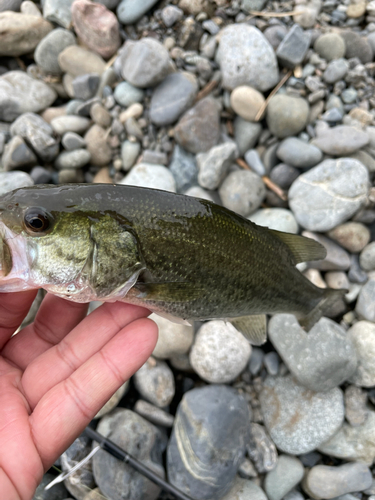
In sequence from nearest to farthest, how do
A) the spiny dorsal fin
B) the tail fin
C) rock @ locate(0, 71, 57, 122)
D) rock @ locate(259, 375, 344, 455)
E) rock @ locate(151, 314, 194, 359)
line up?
1. the spiny dorsal fin
2. the tail fin
3. rock @ locate(259, 375, 344, 455)
4. rock @ locate(151, 314, 194, 359)
5. rock @ locate(0, 71, 57, 122)

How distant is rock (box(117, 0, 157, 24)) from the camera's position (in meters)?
4.24

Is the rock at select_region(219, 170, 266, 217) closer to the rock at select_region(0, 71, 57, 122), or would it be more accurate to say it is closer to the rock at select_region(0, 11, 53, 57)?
the rock at select_region(0, 71, 57, 122)

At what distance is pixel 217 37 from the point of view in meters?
4.08

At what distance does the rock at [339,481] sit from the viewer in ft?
9.87

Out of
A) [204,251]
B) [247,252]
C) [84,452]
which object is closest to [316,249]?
[247,252]

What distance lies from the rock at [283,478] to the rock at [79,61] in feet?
16.2

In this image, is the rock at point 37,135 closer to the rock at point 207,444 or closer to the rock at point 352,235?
the rock at point 207,444

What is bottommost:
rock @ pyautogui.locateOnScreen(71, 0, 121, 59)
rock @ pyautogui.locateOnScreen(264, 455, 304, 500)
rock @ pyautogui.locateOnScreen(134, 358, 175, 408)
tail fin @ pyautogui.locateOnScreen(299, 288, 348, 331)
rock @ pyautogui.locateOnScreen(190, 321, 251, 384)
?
rock @ pyautogui.locateOnScreen(264, 455, 304, 500)

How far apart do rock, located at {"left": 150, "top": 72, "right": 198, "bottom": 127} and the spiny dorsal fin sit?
2394 millimetres

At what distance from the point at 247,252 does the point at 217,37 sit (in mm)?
3404

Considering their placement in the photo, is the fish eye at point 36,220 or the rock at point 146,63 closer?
the fish eye at point 36,220

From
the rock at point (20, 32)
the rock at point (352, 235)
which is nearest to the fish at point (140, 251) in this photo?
the rock at point (352, 235)

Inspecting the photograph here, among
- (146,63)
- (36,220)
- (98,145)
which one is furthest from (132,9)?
(36,220)

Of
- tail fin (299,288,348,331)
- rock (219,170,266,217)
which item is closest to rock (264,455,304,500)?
tail fin (299,288,348,331)
